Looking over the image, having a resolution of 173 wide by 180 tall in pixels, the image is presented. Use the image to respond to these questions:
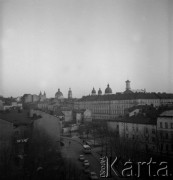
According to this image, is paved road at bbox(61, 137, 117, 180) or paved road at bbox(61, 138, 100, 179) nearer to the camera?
paved road at bbox(61, 137, 117, 180)

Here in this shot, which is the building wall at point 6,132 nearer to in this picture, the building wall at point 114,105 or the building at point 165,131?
the building at point 165,131

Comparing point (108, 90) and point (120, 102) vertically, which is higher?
point (108, 90)

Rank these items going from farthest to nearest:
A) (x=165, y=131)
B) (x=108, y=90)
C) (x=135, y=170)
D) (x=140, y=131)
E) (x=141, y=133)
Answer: (x=108, y=90)
(x=140, y=131)
(x=141, y=133)
(x=165, y=131)
(x=135, y=170)

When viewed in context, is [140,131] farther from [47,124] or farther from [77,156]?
[47,124]

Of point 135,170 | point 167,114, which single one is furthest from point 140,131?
point 135,170

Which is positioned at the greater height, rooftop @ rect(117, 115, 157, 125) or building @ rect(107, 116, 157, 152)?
rooftop @ rect(117, 115, 157, 125)

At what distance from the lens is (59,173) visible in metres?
14.6

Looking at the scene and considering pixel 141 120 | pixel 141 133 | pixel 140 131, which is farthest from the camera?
pixel 141 120

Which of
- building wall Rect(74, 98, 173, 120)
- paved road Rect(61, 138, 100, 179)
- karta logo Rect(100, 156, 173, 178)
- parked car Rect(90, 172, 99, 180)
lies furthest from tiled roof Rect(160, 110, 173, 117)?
building wall Rect(74, 98, 173, 120)

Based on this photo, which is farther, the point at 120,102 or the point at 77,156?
the point at 120,102

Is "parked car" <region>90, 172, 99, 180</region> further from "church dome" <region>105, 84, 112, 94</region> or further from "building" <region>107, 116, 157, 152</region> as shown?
"church dome" <region>105, 84, 112, 94</region>

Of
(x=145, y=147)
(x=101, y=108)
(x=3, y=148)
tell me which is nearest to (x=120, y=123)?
(x=145, y=147)

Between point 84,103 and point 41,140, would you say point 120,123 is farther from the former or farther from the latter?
point 84,103

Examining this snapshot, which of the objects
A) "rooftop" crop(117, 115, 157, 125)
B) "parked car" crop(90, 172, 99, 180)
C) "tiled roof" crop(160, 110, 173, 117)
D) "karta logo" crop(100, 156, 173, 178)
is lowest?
"parked car" crop(90, 172, 99, 180)
